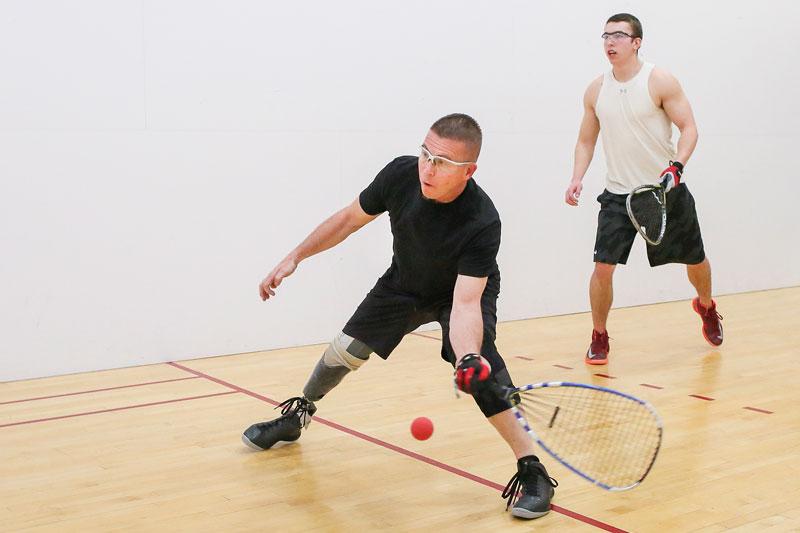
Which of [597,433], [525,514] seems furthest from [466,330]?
[597,433]

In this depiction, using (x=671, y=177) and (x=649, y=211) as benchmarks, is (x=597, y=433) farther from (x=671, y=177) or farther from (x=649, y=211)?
(x=649, y=211)

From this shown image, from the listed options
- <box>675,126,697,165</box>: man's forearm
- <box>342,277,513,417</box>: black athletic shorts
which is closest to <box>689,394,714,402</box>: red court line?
<box>675,126,697,165</box>: man's forearm

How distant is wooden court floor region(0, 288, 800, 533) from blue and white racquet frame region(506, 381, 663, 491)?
0.19ft

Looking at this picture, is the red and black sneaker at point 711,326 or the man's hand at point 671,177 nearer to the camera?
the man's hand at point 671,177

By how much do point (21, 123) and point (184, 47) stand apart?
2.36 ft

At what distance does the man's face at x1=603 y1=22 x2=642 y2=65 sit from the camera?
3752 millimetres

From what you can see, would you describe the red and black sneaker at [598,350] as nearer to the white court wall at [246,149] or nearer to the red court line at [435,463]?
the white court wall at [246,149]

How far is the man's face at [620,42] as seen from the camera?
3.75 meters

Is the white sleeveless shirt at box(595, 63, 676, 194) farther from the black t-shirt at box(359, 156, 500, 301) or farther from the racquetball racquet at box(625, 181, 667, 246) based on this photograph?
the black t-shirt at box(359, 156, 500, 301)

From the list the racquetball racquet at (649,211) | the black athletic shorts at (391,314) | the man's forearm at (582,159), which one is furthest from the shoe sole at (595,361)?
the black athletic shorts at (391,314)

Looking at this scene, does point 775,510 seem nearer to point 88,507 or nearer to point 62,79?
point 88,507

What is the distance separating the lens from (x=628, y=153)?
153 inches

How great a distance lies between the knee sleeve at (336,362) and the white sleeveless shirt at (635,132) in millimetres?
1788

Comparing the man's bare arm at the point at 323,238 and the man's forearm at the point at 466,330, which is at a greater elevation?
the man's bare arm at the point at 323,238
